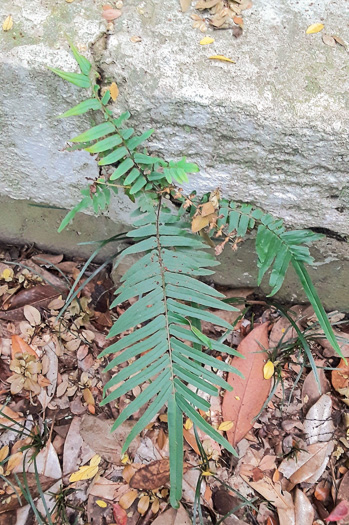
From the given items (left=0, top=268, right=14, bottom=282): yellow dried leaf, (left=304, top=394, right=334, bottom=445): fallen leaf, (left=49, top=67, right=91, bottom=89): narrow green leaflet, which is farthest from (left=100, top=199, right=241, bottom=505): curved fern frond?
(left=0, top=268, right=14, bottom=282): yellow dried leaf

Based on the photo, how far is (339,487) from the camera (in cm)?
136

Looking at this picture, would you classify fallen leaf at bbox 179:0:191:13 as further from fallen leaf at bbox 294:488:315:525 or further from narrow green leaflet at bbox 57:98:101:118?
fallen leaf at bbox 294:488:315:525

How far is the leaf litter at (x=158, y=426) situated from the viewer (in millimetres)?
1326

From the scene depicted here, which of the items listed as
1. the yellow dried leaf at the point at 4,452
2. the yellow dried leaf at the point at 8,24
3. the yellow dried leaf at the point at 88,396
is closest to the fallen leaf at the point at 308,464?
the yellow dried leaf at the point at 88,396

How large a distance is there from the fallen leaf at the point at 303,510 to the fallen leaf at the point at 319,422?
0.18 m

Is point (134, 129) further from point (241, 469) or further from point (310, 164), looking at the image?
point (241, 469)

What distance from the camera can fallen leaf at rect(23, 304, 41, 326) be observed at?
5.13ft

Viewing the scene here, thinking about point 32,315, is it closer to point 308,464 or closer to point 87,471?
point 87,471

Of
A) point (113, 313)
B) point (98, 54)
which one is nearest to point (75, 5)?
point (98, 54)

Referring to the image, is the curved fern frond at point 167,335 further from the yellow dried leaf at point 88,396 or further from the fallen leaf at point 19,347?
the fallen leaf at point 19,347

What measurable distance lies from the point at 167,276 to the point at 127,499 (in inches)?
32.2

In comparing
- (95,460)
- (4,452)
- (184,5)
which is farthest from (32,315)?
(184,5)

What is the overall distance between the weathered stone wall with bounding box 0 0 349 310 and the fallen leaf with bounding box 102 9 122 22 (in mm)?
20

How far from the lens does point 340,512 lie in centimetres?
131
